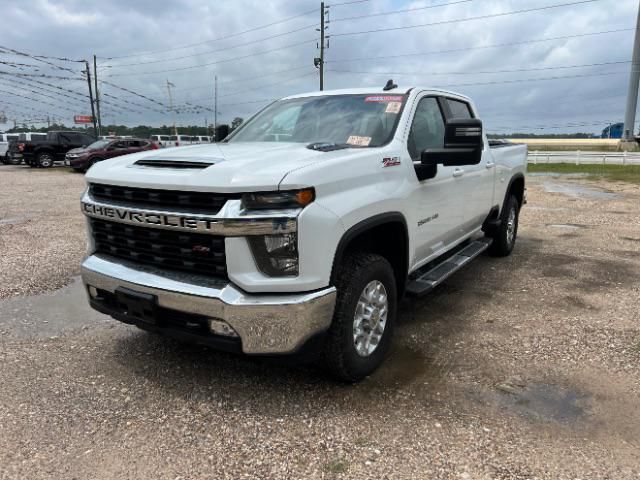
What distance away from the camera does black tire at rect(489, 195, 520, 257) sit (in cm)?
626

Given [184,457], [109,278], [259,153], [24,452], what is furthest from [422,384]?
[24,452]

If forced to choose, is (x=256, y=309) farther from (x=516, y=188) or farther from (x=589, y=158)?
(x=589, y=158)

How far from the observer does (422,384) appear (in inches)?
130

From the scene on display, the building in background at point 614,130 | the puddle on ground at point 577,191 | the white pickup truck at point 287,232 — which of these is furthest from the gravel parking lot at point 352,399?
the building in background at point 614,130

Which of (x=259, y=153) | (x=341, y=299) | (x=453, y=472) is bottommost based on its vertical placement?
(x=453, y=472)

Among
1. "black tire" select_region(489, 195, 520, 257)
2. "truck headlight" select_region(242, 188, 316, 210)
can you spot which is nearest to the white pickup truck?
"truck headlight" select_region(242, 188, 316, 210)

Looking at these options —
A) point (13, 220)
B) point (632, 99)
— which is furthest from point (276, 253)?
point (632, 99)

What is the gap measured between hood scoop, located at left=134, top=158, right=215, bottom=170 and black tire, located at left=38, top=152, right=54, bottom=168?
24.2m

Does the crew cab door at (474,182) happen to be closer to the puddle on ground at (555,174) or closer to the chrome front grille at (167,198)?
the chrome front grille at (167,198)

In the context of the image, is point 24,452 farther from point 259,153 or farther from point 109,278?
point 259,153

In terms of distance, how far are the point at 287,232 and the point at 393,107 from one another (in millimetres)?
1757

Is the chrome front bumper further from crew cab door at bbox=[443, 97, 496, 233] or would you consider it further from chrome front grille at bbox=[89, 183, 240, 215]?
A: crew cab door at bbox=[443, 97, 496, 233]

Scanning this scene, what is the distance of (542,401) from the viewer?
10.2 feet

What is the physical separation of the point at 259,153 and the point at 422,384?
1807 mm
